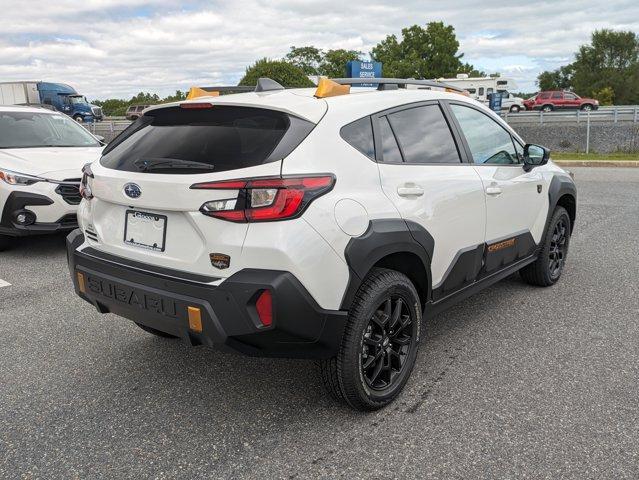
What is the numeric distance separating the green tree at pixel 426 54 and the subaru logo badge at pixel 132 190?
56.6 meters

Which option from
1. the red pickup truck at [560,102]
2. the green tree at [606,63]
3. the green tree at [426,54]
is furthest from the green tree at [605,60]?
the red pickup truck at [560,102]

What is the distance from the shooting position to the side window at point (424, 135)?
3146 mm

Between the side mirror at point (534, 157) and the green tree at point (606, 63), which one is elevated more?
the green tree at point (606, 63)

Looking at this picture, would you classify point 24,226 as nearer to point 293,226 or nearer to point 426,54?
point 293,226

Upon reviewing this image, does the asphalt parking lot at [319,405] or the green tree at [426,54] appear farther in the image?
the green tree at [426,54]

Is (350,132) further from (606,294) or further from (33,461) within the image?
(606,294)

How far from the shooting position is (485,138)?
3912mm

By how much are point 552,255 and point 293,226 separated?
10.9 feet

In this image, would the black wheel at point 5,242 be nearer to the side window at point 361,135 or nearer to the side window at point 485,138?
the side window at point 361,135

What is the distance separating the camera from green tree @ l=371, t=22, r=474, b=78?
57.0m

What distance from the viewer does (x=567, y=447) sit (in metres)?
2.54

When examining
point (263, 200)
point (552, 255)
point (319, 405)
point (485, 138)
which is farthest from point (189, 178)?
point (552, 255)

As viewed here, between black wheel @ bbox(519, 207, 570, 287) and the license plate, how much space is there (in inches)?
129

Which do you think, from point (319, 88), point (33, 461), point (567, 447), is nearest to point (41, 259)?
point (33, 461)
